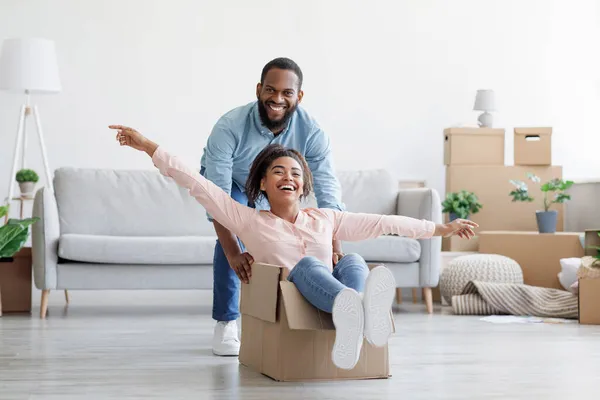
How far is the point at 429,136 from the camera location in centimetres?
562

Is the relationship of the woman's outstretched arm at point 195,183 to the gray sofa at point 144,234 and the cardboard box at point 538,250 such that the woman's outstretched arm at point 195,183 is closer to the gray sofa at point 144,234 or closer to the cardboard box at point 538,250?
the gray sofa at point 144,234

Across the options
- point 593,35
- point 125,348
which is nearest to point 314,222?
point 125,348

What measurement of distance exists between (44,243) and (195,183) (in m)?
1.93

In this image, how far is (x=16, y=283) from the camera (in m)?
4.28

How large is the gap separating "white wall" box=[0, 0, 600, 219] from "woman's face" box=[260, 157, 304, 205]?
119 inches

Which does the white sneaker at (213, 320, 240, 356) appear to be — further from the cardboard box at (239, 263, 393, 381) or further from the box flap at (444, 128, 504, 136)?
the box flap at (444, 128, 504, 136)

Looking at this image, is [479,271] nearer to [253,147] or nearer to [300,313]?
[253,147]

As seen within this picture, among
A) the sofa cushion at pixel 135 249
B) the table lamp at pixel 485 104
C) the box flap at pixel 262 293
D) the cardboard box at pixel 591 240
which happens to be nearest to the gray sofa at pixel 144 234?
the sofa cushion at pixel 135 249

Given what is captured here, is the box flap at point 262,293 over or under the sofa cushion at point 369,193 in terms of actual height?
under

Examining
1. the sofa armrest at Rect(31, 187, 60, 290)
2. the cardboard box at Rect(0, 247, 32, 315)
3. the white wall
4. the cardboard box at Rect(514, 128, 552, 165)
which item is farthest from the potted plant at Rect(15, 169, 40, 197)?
the cardboard box at Rect(514, 128, 552, 165)

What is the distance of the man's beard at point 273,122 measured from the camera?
2538 millimetres

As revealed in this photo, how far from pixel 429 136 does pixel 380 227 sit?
10.6 ft

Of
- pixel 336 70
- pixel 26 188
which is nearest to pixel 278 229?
pixel 26 188

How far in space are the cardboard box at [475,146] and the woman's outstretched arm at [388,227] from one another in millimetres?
2817
